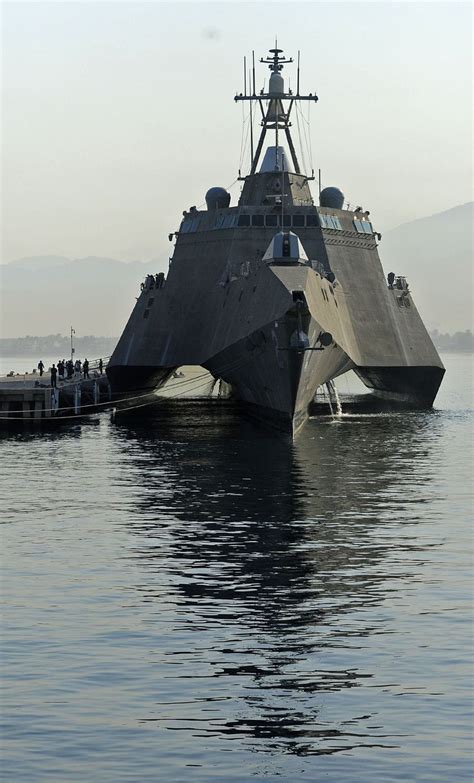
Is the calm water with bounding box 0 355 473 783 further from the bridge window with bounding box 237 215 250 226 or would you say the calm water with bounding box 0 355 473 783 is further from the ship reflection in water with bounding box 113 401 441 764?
the bridge window with bounding box 237 215 250 226

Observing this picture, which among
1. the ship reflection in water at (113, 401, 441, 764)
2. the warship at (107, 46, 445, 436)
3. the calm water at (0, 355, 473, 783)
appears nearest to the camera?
the calm water at (0, 355, 473, 783)

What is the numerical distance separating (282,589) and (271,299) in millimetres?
22745

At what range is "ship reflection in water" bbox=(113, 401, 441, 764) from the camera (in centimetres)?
1390

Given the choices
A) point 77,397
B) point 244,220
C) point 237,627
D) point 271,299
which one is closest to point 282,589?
point 237,627

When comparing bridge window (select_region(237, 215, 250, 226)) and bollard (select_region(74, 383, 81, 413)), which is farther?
bollard (select_region(74, 383, 81, 413))

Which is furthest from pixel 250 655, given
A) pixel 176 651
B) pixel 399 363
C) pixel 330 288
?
pixel 399 363

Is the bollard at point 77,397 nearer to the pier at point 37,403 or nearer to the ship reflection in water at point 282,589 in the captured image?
the pier at point 37,403

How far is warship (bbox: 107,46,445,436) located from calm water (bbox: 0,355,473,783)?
8.84m

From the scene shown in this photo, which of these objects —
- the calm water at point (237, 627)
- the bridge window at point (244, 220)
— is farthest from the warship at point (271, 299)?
the calm water at point (237, 627)

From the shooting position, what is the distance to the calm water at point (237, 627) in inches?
504

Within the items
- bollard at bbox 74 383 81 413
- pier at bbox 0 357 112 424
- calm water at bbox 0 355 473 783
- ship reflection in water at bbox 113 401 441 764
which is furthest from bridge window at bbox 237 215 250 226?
calm water at bbox 0 355 473 783

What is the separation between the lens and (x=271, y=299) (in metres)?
42.1

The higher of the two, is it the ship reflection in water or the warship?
the warship

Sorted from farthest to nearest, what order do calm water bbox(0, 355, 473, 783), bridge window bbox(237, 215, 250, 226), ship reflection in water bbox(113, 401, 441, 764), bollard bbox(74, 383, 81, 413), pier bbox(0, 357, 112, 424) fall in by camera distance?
bollard bbox(74, 383, 81, 413) < pier bbox(0, 357, 112, 424) < bridge window bbox(237, 215, 250, 226) < ship reflection in water bbox(113, 401, 441, 764) < calm water bbox(0, 355, 473, 783)
